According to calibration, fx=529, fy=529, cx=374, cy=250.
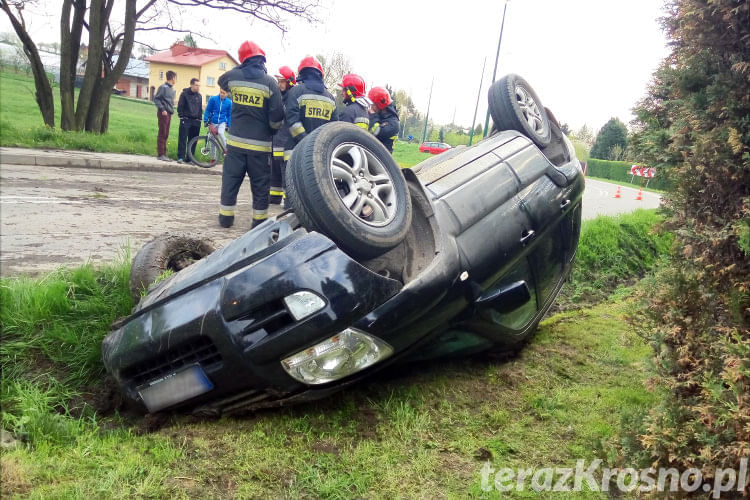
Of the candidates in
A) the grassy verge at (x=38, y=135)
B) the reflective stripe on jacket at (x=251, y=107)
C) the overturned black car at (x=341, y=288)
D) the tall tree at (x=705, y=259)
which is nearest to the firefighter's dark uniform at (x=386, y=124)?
the grassy verge at (x=38, y=135)

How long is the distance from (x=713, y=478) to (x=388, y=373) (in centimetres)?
150

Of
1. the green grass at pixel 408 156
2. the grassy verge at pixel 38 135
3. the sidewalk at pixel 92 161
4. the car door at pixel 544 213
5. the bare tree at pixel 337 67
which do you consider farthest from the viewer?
the bare tree at pixel 337 67

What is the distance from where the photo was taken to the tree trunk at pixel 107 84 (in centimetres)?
1319

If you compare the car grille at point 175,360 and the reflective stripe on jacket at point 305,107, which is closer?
the car grille at point 175,360

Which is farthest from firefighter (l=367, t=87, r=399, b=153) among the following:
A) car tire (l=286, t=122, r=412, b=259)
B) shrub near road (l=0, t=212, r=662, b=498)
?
car tire (l=286, t=122, r=412, b=259)

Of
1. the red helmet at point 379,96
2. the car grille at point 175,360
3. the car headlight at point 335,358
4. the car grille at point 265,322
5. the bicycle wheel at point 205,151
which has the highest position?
the red helmet at point 379,96

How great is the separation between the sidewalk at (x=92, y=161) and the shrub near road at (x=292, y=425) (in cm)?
712

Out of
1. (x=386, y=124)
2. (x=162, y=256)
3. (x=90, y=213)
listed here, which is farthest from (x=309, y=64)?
(x=162, y=256)

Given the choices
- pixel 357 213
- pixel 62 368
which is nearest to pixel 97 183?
pixel 62 368

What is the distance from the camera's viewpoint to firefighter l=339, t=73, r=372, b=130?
768 centimetres

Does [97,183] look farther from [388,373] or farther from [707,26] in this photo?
[707,26]

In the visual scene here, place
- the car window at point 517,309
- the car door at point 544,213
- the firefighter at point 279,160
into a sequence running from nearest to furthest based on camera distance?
1. the car window at point 517,309
2. the car door at point 544,213
3. the firefighter at point 279,160

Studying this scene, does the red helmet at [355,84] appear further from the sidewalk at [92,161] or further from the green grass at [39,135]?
the green grass at [39,135]

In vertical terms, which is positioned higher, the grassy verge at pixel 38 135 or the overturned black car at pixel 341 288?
the overturned black car at pixel 341 288
